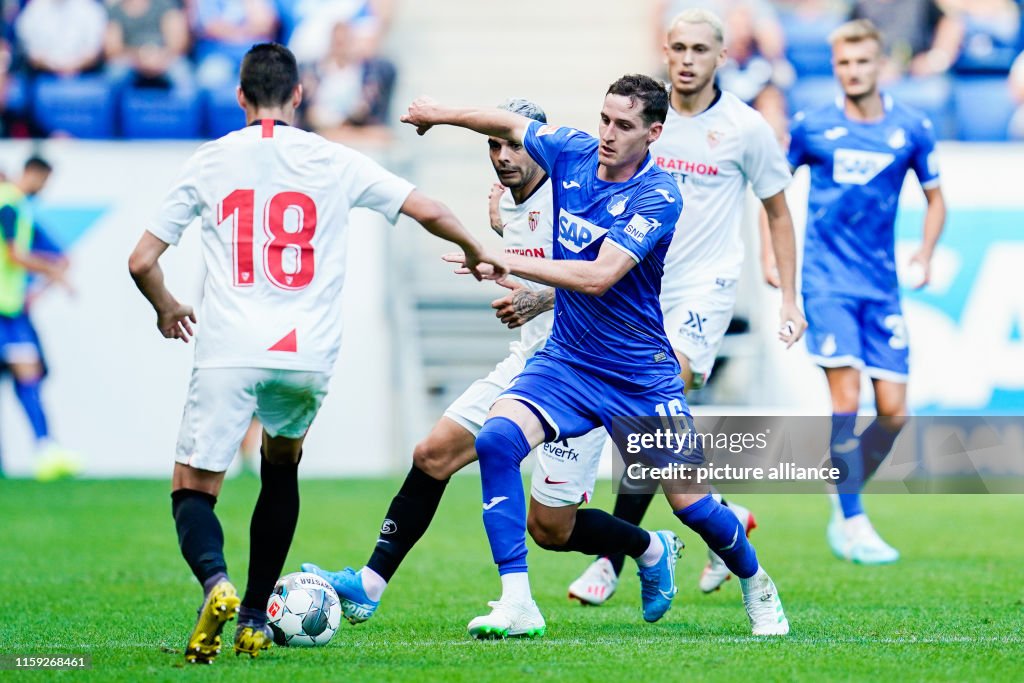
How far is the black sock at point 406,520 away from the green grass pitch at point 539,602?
296mm

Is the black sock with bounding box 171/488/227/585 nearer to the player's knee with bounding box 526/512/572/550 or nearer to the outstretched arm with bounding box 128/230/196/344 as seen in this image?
the outstretched arm with bounding box 128/230/196/344

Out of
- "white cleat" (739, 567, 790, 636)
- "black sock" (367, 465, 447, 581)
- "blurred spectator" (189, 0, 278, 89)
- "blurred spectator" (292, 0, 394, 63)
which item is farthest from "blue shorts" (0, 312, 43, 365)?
"white cleat" (739, 567, 790, 636)

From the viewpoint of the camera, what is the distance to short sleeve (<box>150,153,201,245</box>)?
18.3 ft

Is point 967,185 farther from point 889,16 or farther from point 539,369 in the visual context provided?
point 539,369

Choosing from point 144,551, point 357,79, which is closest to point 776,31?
point 357,79

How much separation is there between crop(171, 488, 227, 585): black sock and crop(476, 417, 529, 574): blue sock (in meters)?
1.05

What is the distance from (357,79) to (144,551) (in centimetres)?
846

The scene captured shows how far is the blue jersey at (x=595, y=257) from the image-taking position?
6.05 m

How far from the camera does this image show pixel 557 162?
20.5 ft

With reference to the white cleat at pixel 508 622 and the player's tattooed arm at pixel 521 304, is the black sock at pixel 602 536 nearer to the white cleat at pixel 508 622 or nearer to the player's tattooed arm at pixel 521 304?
the white cleat at pixel 508 622

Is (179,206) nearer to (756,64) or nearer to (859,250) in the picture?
(859,250)

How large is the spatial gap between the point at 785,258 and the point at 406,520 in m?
2.39

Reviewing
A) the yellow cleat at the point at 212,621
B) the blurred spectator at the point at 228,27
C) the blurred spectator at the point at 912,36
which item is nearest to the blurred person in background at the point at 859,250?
the yellow cleat at the point at 212,621

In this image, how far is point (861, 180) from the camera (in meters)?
9.30
